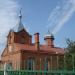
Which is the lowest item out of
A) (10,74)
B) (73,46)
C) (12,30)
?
(10,74)

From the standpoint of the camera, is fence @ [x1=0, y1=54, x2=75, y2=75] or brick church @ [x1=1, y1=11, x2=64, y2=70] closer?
fence @ [x1=0, y1=54, x2=75, y2=75]

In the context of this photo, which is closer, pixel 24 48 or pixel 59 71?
pixel 59 71

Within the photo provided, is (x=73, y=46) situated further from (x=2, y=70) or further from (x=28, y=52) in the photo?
(x=28, y=52)

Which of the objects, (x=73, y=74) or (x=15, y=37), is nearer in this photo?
(x=73, y=74)

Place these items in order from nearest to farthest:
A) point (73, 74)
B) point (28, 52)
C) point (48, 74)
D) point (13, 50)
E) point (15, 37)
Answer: point (73, 74)
point (48, 74)
point (28, 52)
point (13, 50)
point (15, 37)

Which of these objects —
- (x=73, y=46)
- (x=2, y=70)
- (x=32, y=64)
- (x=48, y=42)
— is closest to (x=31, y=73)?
(x=32, y=64)

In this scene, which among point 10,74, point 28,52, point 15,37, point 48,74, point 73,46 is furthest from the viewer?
point 15,37

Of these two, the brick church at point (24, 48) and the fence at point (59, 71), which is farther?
the brick church at point (24, 48)

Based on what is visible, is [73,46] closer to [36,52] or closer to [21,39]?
[36,52]

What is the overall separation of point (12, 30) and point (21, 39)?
1844mm

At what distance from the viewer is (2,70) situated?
9.15 meters

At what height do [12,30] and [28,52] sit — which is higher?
[12,30]

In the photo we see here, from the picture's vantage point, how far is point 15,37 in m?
37.5

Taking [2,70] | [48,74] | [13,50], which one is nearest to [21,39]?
[13,50]
